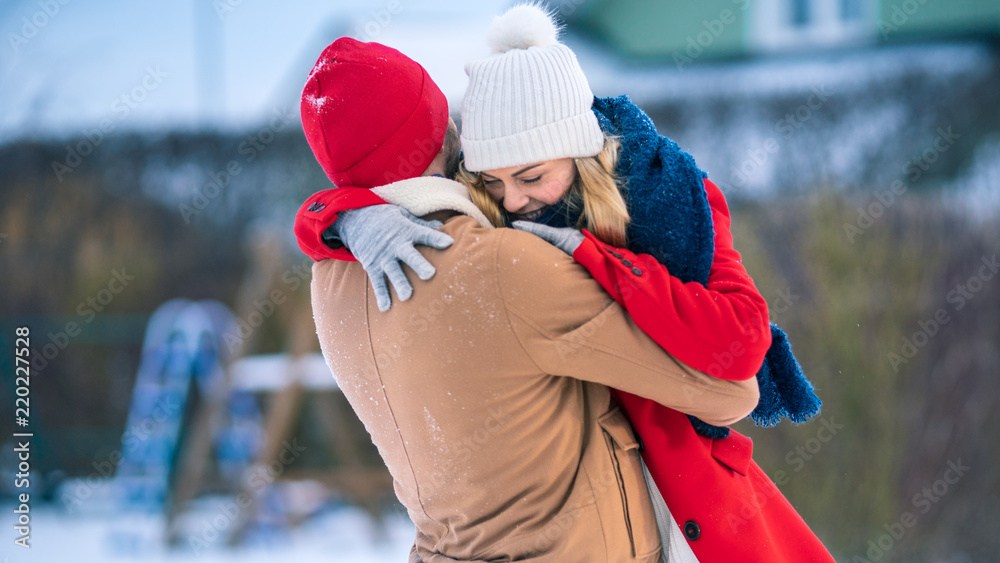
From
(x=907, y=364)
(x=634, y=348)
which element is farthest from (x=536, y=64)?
(x=907, y=364)

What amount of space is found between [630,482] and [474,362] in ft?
1.31

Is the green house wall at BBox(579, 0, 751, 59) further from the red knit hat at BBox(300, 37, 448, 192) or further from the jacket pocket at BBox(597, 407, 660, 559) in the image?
the jacket pocket at BBox(597, 407, 660, 559)

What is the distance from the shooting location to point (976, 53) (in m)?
4.72

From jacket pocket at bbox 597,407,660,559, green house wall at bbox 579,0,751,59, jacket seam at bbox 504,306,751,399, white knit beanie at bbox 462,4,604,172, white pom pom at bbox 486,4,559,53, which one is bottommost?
green house wall at bbox 579,0,751,59

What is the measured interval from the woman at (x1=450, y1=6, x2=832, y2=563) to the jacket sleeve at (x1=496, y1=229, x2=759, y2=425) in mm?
27

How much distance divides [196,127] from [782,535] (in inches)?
210

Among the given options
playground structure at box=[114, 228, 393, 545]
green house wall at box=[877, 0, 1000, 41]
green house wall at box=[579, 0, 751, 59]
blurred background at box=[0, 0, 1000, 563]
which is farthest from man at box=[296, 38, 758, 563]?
green house wall at box=[579, 0, 751, 59]

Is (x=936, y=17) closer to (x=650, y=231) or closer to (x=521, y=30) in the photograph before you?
(x=521, y=30)

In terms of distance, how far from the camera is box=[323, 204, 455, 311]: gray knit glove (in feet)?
4.10

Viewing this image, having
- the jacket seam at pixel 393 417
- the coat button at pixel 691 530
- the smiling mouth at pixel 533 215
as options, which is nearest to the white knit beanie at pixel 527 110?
the smiling mouth at pixel 533 215

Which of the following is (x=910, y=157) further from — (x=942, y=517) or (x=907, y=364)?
(x=942, y=517)

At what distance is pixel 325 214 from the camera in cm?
136

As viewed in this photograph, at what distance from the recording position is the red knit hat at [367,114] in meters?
1.42

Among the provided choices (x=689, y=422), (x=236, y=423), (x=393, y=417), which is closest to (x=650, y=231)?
(x=689, y=422)
